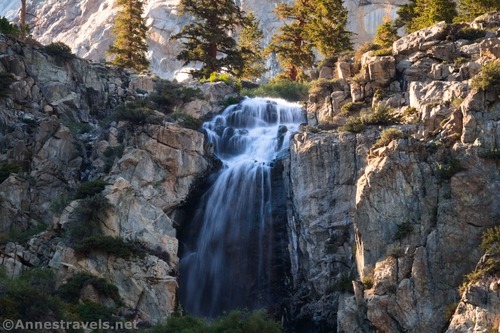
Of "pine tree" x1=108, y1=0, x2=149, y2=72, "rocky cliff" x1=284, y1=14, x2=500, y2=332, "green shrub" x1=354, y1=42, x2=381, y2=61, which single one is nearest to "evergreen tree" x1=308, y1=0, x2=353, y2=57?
"green shrub" x1=354, y1=42, x2=381, y2=61

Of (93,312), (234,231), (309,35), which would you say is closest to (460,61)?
(234,231)

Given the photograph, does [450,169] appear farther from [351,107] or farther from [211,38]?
[211,38]

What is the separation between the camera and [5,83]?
106ft

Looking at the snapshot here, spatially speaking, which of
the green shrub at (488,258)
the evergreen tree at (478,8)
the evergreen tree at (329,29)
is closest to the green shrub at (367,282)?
the green shrub at (488,258)

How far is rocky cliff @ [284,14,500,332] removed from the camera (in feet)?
72.8

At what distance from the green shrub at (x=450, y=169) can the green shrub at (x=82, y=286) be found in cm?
1151

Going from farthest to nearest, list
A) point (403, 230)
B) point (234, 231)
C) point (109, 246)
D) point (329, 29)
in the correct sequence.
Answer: point (329, 29) < point (234, 231) < point (109, 246) < point (403, 230)

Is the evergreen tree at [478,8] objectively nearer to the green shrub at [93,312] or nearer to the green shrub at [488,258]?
the green shrub at [488,258]

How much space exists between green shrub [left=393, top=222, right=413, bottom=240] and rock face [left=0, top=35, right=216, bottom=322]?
7908 millimetres

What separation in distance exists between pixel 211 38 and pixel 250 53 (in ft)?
10.6

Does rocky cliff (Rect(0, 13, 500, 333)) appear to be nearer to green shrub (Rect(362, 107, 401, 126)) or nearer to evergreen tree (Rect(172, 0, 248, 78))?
green shrub (Rect(362, 107, 401, 126))

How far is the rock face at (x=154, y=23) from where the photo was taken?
2793 inches

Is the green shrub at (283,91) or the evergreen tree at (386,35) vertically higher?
the evergreen tree at (386,35)

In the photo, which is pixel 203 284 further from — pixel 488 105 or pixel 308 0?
pixel 308 0
